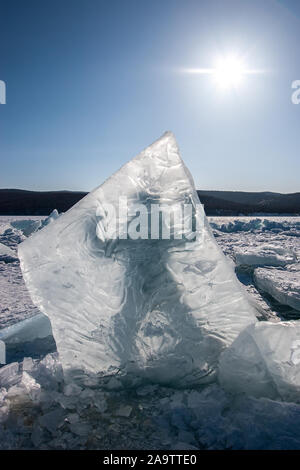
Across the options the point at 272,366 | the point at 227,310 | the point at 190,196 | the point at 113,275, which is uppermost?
the point at 190,196

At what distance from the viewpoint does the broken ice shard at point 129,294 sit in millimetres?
1198

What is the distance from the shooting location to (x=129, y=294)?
1.23 meters

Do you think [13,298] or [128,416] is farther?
[13,298]

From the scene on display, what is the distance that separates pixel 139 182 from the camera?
4.39 feet

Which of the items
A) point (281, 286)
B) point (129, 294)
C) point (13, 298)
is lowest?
point (13, 298)

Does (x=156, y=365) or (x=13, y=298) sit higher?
(x=156, y=365)

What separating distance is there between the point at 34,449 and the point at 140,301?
1.97 feet

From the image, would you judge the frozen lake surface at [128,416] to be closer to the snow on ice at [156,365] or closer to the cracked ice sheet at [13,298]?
the snow on ice at [156,365]

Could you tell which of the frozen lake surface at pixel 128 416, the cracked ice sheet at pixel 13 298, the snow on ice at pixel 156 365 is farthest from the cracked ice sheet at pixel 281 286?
the cracked ice sheet at pixel 13 298

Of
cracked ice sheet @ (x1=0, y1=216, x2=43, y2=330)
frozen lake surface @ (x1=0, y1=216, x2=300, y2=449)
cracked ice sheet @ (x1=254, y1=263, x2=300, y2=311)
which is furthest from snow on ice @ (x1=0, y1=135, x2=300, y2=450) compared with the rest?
cracked ice sheet @ (x1=254, y1=263, x2=300, y2=311)

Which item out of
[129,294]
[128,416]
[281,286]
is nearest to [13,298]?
[129,294]

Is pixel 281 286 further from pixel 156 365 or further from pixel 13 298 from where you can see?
pixel 13 298
